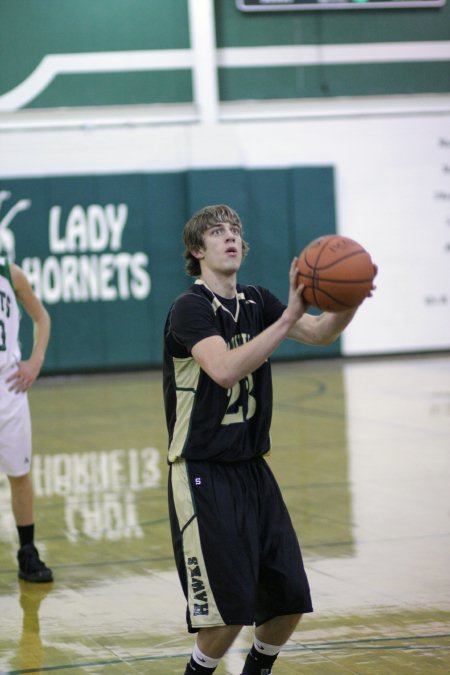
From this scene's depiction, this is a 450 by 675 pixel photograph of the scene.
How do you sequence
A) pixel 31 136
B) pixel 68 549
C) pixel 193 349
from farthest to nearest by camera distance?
1. pixel 31 136
2. pixel 68 549
3. pixel 193 349

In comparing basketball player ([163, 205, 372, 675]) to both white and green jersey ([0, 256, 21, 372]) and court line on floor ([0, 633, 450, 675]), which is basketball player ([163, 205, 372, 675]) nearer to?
court line on floor ([0, 633, 450, 675])

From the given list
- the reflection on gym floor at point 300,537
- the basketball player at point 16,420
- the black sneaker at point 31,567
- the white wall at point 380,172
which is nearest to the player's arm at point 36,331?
the basketball player at point 16,420

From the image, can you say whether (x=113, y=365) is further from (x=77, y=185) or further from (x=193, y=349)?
(x=193, y=349)

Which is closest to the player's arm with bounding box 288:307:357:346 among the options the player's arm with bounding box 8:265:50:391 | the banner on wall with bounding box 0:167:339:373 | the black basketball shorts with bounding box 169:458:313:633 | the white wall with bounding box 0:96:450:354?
the black basketball shorts with bounding box 169:458:313:633

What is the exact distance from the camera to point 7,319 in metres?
5.21

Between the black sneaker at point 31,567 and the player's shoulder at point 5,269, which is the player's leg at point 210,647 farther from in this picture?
the player's shoulder at point 5,269

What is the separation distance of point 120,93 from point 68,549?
10425 mm

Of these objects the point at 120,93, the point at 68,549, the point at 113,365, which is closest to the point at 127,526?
the point at 68,549

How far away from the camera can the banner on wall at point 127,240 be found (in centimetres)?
1488

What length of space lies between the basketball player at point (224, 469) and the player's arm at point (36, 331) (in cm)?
187

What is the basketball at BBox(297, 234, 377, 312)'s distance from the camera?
3.15 m

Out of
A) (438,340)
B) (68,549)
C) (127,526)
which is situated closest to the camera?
(68,549)

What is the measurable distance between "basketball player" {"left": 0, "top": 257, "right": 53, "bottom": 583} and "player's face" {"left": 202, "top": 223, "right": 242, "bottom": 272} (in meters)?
2.00

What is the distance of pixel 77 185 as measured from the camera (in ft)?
49.1
